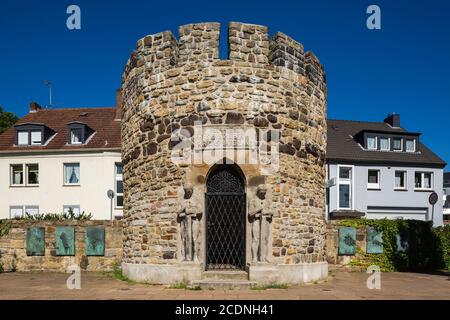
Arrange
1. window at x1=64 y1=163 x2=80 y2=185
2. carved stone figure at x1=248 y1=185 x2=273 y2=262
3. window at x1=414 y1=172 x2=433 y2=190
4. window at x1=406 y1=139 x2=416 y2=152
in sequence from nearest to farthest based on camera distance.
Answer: carved stone figure at x1=248 y1=185 x2=273 y2=262, window at x1=64 y1=163 x2=80 y2=185, window at x1=414 y1=172 x2=433 y2=190, window at x1=406 y1=139 x2=416 y2=152

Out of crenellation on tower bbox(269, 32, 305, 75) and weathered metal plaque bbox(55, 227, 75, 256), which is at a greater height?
crenellation on tower bbox(269, 32, 305, 75)

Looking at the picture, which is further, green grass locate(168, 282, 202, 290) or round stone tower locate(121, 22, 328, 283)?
round stone tower locate(121, 22, 328, 283)

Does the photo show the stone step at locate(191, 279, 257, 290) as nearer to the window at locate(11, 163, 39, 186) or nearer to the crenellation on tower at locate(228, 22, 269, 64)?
the crenellation on tower at locate(228, 22, 269, 64)

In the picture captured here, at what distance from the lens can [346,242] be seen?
520 inches

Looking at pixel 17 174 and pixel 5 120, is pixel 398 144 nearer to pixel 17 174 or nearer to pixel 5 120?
pixel 17 174

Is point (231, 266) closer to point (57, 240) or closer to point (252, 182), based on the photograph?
point (252, 182)

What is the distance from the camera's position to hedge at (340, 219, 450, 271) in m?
13.3

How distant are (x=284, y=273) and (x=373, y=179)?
1946 cm

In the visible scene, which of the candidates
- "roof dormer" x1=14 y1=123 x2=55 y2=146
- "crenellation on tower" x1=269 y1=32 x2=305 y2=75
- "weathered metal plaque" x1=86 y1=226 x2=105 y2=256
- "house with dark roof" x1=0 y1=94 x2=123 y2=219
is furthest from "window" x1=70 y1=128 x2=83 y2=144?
"crenellation on tower" x1=269 y1=32 x2=305 y2=75

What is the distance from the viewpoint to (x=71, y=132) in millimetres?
24719

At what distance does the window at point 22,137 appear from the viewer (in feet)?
81.8

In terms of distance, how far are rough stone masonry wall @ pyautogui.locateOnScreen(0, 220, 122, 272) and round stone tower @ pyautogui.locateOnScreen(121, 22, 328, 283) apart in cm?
328

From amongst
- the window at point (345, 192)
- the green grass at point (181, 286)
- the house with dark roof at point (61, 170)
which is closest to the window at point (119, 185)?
the house with dark roof at point (61, 170)

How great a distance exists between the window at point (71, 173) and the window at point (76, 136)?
4.69 ft
